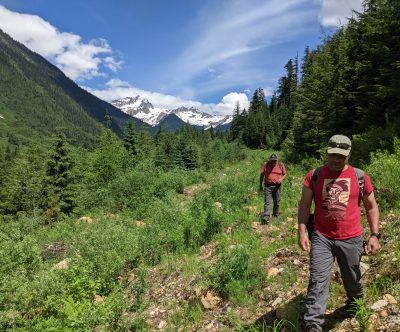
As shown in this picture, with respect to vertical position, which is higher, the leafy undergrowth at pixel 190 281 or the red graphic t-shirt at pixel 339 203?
the red graphic t-shirt at pixel 339 203

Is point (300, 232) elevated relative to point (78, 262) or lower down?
elevated

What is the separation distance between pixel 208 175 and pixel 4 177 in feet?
136

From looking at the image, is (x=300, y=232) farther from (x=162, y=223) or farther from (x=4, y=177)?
(x=4, y=177)

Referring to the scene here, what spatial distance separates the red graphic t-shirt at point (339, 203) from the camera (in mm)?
4387

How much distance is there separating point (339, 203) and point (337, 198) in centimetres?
7

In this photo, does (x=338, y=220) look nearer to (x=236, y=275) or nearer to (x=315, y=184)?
(x=315, y=184)

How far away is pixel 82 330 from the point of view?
5.68 metres

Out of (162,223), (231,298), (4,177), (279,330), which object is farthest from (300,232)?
(4,177)

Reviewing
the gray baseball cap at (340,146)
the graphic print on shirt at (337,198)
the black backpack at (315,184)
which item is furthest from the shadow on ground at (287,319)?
the gray baseball cap at (340,146)

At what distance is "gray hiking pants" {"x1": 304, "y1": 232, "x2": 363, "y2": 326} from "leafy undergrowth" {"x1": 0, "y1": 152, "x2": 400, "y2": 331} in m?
0.45

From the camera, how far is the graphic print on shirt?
4387 mm

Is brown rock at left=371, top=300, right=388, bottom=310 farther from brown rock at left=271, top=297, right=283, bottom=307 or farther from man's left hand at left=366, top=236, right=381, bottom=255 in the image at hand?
brown rock at left=271, top=297, right=283, bottom=307

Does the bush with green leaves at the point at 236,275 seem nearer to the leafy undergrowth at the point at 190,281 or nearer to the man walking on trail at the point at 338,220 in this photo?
the leafy undergrowth at the point at 190,281

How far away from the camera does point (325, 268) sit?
14.1 feet
